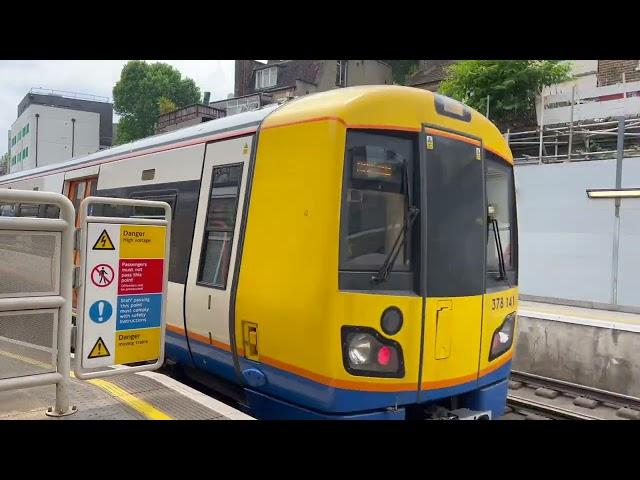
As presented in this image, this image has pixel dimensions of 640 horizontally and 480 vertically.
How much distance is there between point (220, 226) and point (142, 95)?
51796mm

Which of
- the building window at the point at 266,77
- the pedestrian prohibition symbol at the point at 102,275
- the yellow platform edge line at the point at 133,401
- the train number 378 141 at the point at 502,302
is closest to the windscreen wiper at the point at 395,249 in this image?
the train number 378 141 at the point at 502,302

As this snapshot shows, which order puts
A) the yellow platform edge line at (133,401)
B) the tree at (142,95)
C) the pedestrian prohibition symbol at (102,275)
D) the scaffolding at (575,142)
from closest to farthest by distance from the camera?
the yellow platform edge line at (133,401)
the pedestrian prohibition symbol at (102,275)
the scaffolding at (575,142)
the tree at (142,95)

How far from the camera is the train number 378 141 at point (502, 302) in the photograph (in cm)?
446

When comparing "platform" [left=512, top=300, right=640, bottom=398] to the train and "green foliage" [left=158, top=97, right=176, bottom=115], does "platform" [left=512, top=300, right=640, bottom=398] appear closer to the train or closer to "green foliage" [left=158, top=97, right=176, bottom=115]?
the train

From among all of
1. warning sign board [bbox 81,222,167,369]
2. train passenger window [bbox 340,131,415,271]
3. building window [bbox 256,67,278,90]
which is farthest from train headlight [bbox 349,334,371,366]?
building window [bbox 256,67,278,90]

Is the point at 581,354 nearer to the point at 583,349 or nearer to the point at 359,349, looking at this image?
the point at 583,349

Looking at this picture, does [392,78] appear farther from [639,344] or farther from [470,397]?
[470,397]

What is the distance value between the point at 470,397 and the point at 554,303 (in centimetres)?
756

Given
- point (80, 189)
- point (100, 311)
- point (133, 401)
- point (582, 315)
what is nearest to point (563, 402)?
point (582, 315)

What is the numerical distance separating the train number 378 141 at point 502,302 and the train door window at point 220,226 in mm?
2216

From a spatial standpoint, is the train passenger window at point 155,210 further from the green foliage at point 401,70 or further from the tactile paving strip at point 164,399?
the green foliage at point 401,70

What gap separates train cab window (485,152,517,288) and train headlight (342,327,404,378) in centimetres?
127

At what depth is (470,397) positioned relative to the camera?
4.37 m

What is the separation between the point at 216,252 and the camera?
15.3ft
